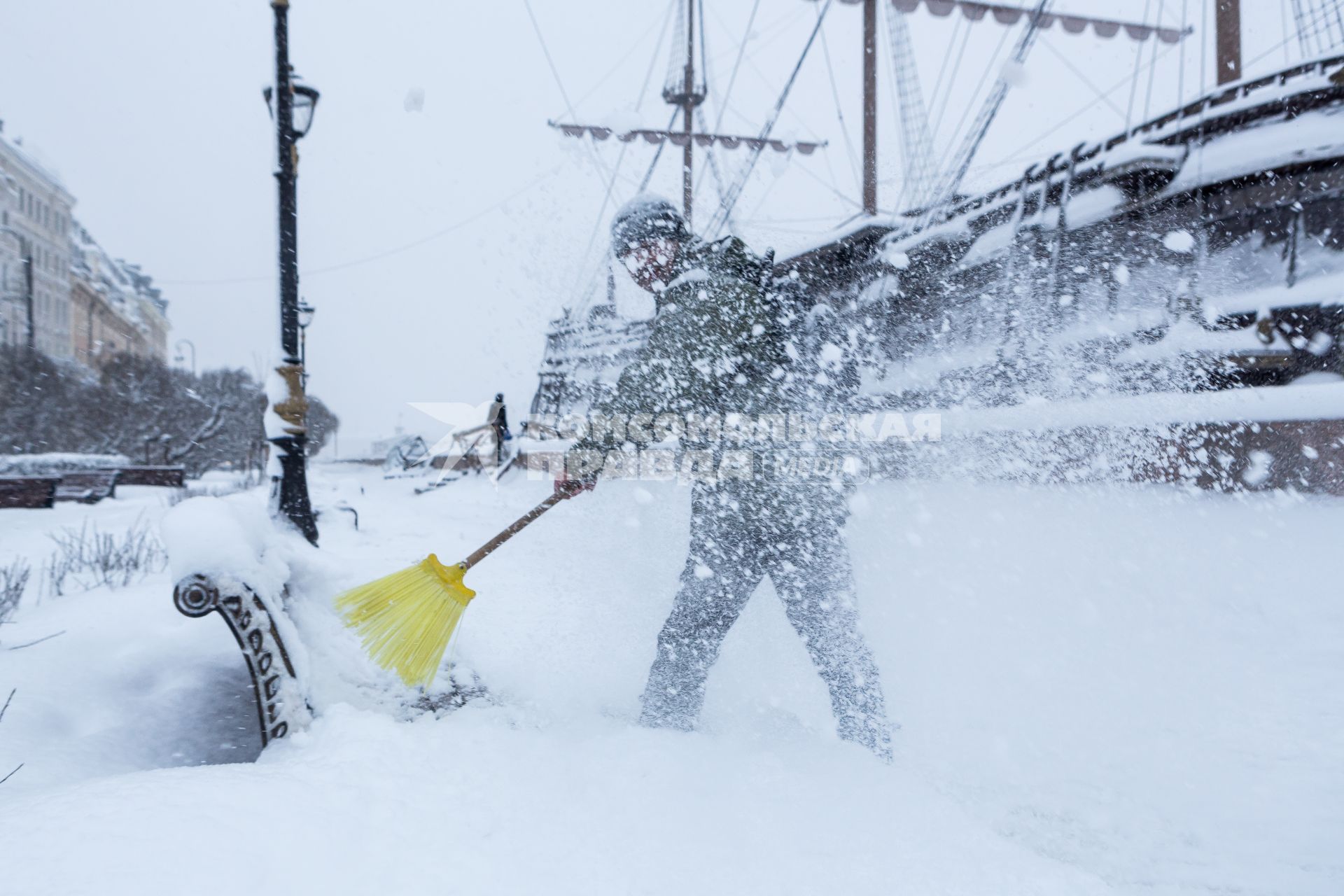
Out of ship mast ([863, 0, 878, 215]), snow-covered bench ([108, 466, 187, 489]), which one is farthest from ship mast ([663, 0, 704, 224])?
snow-covered bench ([108, 466, 187, 489])

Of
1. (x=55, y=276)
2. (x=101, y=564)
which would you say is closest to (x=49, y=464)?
(x=101, y=564)

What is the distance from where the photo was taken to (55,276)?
137 feet

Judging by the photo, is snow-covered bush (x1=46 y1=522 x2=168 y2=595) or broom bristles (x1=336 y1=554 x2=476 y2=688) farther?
snow-covered bush (x1=46 y1=522 x2=168 y2=595)

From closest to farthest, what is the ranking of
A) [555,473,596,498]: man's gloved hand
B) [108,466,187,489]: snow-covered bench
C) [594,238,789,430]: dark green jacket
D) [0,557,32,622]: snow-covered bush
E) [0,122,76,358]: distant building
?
[594,238,789,430]: dark green jacket, [555,473,596,498]: man's gloved hand, [0,557,32,622]: snow-covered bush, [108,466,187,489]: snow-covered bench, [0,122,76,358]: distant building

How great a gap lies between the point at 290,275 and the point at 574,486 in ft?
14.5

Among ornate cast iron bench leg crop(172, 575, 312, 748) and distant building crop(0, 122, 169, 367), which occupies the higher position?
distant building crop(0, 122, 169, 367)

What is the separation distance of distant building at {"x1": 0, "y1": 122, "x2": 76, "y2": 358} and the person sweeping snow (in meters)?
38.7

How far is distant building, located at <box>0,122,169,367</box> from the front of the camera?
3381 cm

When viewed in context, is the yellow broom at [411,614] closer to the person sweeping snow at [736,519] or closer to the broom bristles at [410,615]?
the broom bristles at [410,615]

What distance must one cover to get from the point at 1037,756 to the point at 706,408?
1.73 meters

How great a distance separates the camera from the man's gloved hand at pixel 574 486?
8.59ft

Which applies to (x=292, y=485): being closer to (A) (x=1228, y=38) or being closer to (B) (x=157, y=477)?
(B) (x=157, y=477)

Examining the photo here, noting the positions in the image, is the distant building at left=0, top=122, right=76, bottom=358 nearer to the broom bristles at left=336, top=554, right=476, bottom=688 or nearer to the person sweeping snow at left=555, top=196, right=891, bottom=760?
the broom bristles at left=336, top=554, right=476, bottom=688

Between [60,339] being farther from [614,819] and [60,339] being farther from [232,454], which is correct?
[614,819]
